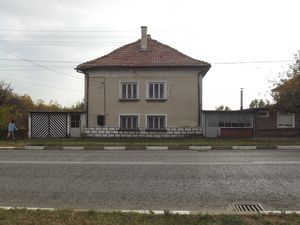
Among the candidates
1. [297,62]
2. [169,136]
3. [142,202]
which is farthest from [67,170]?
[297,62]

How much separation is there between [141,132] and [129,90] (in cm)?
327

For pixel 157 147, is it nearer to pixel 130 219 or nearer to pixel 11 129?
pixel 11 129

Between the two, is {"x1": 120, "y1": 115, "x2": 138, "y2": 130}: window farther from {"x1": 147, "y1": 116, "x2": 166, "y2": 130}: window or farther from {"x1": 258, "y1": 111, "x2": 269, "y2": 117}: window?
{"x1": 258, "y1": 111, "x2": 269, "y2": 117}: window

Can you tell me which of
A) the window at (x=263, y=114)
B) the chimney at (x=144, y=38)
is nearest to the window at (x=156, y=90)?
the chimney at (x=144, y=38)

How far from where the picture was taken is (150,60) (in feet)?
104

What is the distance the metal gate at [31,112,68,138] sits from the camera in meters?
30.8

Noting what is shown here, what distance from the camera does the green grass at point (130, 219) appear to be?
552 centimetres

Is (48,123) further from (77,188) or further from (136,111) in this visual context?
(77,188)

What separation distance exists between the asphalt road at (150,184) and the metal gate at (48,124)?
18241 mm

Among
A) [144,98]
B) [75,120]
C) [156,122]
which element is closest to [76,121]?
[75,120]

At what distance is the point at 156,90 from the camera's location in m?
31.2

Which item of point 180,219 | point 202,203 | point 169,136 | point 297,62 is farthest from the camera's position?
point 169,136

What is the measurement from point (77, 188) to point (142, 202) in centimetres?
181

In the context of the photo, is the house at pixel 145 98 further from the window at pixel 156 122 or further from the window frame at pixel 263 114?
the window frame at pixel 263 114
